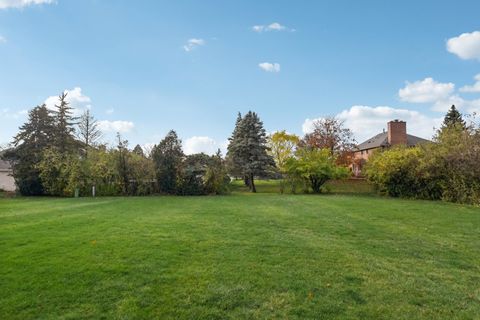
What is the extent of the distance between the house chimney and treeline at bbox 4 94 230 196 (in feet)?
82.2

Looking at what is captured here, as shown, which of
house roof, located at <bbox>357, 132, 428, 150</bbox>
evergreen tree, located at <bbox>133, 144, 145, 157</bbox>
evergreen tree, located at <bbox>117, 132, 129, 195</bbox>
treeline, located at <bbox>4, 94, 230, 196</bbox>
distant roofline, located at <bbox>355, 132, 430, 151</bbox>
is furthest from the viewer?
distant roofline, located at <bbox>355, 132, 430, 151</bbox>

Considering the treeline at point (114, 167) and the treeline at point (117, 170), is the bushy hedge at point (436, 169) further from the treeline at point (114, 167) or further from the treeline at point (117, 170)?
the treeline at point (117, 170)

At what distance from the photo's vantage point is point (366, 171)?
1920cm

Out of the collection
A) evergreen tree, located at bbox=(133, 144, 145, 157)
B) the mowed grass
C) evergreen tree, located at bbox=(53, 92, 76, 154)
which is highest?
evergreen tree, located at bbox=(53, 92, 76, 154)

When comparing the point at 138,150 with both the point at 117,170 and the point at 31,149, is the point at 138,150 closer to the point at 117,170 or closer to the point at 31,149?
the point at 117,170

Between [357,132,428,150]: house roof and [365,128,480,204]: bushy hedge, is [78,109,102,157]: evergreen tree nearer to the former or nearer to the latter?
[365,128,480,204]: bushy hedge

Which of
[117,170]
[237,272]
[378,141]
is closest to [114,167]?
[117,170]

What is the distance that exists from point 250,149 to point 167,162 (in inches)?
373

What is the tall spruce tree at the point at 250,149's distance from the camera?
26.6 meters

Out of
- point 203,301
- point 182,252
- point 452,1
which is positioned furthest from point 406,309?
point 452,1

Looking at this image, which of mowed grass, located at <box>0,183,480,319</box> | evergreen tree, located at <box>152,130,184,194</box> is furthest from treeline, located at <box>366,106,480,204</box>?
evergreen tree, located at <box>152,130,184,194</box>

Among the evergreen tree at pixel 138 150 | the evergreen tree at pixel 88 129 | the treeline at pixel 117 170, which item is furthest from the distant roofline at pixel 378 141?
the evergreen tree at pixel 88 129

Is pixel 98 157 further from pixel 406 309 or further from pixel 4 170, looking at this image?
pixel 406 309

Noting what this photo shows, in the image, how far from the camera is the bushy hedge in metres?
14.2
